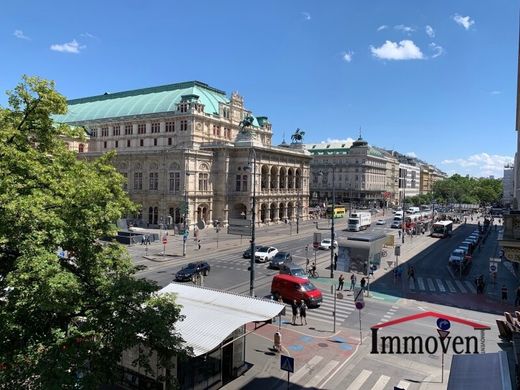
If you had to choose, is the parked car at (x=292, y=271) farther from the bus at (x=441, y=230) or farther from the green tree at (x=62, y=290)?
the bus at (x=441, y=230)

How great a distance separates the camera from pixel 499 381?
33.8 ft

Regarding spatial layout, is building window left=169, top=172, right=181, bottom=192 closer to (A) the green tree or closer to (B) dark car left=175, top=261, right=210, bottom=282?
(B) dark car left=175, top=261, right=210, bottom=282

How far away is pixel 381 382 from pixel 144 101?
262 ft

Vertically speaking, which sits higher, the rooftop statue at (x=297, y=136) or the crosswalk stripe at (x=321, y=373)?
the rooftop statue at (x=297, y=136)

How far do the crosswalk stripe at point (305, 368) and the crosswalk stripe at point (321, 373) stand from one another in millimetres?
484

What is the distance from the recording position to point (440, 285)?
114 feet

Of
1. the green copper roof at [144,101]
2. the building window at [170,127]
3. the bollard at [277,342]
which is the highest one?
the green copper roof at [144,101]

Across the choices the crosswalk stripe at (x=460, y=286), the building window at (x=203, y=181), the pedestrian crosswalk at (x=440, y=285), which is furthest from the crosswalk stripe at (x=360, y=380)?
the building window at (x=203, y=181)

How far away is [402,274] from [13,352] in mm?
35018

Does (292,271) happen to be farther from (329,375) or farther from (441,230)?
(441,230)

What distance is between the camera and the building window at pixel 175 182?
70312 mm

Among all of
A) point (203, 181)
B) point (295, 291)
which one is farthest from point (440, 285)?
point (203, 181)

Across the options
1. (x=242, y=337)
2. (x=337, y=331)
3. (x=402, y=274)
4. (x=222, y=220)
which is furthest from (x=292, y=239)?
(x=242, y=337)

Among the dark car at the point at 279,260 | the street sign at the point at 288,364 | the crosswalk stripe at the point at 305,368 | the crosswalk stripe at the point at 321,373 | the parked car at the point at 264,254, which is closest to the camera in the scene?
the street sign at the point at 288,364
